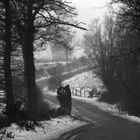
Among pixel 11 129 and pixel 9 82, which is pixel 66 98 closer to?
pixel 9 82

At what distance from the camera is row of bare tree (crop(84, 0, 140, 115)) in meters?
38.3

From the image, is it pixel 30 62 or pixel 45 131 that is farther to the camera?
pixel 30 62

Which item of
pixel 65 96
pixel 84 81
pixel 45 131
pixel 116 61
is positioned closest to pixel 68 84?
pixel 65 96

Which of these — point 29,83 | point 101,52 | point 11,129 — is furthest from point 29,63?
point 101,52

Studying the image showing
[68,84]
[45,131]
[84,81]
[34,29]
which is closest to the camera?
[45,131]

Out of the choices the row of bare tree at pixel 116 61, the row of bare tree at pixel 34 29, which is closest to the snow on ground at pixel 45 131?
the row of bare tree at pixel 34 29

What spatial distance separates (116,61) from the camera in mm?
45094

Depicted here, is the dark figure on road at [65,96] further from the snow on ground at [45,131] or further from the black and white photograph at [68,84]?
the snow on ground at [45,131]

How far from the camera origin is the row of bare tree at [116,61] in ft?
126

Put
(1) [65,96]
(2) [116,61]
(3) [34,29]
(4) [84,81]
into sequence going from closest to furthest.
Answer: (3) [34,29], (1) [65,96], (2) [116,61], (4) [84,81]

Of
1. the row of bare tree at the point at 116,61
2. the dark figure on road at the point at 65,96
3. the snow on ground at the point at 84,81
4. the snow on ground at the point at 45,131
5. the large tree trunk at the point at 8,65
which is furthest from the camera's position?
the snow on ground at the point at 84,81

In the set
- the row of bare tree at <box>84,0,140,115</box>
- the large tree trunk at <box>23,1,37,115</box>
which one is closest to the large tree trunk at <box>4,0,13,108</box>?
the large tree trunk at <box>23,1,37,115</box>

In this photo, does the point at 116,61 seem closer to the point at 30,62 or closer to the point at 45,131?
the point at 30,62

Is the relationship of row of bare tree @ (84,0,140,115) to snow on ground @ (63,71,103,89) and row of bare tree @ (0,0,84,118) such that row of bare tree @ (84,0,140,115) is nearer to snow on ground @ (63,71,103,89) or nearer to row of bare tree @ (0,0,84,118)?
row of bare tree @ (0,0,84,118)
